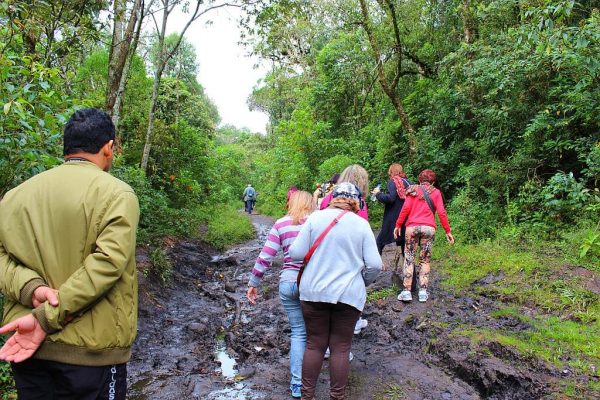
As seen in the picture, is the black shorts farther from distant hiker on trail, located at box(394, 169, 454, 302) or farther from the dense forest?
distant hiker on trail, located at box(394, 169, 454, 302)

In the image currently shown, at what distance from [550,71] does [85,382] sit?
34.2ft

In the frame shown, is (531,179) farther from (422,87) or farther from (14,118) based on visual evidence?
(14,118)

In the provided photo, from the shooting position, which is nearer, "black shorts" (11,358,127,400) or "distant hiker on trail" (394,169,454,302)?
"black shorts" (11,358,127,400)

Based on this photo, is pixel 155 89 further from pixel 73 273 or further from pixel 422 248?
pixel 73 273

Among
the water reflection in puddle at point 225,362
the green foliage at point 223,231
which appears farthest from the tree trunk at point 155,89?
the water reflection in puddle at point 225,362

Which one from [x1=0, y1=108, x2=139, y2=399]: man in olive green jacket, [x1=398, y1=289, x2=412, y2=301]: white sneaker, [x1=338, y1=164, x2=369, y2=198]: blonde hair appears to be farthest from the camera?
[x1=398, y1=289, x2=412, y2=301]: white sneaker

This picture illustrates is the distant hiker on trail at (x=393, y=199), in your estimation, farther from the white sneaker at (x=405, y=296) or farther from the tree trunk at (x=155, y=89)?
the tree trunk at (x=155, y=89)

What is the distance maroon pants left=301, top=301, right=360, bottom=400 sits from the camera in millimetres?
3623

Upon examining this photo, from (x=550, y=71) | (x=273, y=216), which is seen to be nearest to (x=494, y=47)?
(x=550, y=71)

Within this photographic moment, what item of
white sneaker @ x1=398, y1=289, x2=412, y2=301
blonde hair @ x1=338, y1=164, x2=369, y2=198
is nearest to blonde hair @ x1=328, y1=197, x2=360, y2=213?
blonde hair @ x1=338, y1=164, x2=369, y2=198

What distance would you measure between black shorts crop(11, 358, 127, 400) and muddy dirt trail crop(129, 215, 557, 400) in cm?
263

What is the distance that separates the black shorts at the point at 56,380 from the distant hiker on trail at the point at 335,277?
183 cm

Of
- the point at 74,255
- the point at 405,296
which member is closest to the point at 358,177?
the point at 405,296

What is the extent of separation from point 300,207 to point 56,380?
8.57 feet
